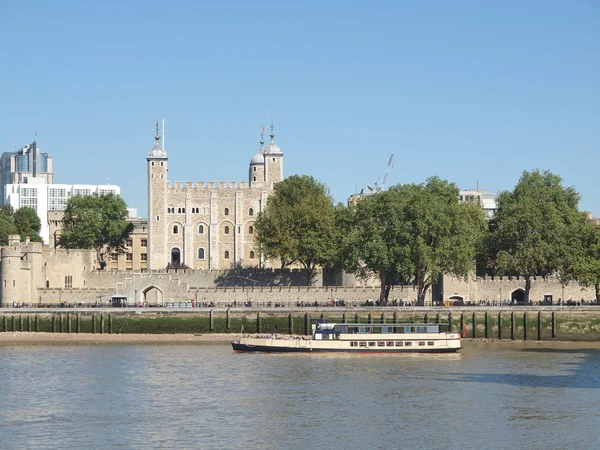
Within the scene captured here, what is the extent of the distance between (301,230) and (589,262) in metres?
24.9

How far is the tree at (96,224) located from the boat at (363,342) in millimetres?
45977

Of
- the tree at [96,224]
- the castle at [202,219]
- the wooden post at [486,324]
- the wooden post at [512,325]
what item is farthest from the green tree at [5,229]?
the wooden post at [512,325]

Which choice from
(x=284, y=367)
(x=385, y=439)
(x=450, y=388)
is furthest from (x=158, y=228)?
(x=385, y=439)

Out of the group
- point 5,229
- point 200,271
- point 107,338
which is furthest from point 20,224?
point 107,338

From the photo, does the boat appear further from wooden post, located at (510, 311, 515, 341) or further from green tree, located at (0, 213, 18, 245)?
green tree, located at (0, 213, 18, 245)

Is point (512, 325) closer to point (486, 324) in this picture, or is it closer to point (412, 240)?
point (486, 324)

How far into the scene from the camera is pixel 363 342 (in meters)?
78.9

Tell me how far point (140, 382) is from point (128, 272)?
4170 centimetres

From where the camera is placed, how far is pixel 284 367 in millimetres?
69250

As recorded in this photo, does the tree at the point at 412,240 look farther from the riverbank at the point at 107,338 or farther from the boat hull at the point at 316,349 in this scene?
the boat hull at the point at 316,349

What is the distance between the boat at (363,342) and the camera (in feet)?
258

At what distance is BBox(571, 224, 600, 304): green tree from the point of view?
308ft

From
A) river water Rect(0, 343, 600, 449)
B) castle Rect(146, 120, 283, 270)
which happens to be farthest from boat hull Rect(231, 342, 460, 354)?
castle Rect(146, 120, 283, 270)

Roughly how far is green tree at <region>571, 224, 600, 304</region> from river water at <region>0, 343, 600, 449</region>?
17856mm
